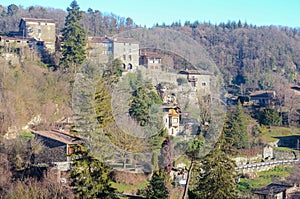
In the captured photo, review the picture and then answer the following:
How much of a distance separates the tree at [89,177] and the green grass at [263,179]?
440 centimetres

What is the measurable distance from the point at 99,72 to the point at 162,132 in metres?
1.59

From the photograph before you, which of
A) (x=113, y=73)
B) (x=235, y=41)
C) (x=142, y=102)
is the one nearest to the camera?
(x=142, y=102)

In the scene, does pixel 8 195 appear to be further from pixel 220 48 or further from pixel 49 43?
pixel 220 48

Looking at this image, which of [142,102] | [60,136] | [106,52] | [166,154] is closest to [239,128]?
[106,52]

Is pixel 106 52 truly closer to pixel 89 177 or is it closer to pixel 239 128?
pixel 89 177

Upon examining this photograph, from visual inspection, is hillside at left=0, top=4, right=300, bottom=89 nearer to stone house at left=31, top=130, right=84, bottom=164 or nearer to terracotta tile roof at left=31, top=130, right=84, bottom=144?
terracotta tile roof at left=31, top=130, right=84, bottom=144

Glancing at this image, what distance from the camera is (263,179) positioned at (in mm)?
12445

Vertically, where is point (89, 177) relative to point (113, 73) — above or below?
below

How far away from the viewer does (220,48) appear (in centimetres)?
2973

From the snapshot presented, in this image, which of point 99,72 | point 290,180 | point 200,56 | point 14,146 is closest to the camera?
point 200,56

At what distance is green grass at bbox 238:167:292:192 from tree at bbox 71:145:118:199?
173 inches

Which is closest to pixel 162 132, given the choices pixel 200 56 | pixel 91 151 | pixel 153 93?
pixel 153 93

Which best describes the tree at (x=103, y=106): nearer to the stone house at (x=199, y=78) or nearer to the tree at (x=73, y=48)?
the stone house at (x=199, y=78)

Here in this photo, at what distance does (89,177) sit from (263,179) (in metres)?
6.44
